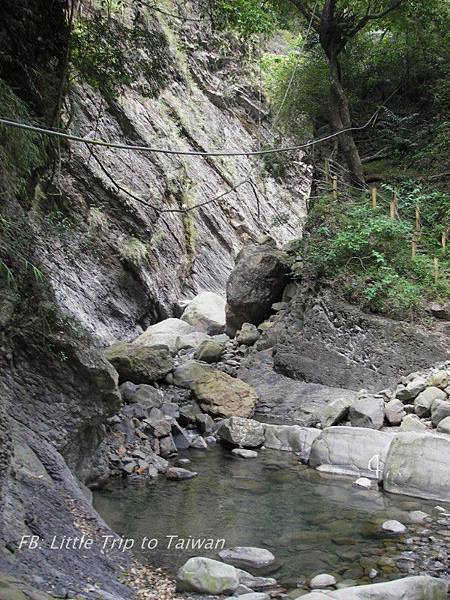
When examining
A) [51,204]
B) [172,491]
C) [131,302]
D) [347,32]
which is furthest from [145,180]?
[172,491]

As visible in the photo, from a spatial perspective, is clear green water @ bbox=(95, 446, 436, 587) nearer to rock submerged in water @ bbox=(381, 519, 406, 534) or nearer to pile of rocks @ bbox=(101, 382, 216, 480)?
rock submerged in water @ bbox=(381, 519, 406, 534)

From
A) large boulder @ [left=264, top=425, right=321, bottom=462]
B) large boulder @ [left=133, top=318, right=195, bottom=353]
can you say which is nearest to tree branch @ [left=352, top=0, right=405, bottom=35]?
large boulder @ [left=133, top=318, right=195, bottom=353]

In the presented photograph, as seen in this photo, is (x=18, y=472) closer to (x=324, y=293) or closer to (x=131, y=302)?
(x=324, y=293)

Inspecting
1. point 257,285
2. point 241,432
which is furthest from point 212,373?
point 257,285

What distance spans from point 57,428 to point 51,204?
4217 mm

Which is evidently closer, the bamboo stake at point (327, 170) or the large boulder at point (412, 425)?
the large boulder at point (412, 425)

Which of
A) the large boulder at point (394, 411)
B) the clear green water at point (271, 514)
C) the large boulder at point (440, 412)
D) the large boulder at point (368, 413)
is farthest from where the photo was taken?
the large boulder at point (394, 411)

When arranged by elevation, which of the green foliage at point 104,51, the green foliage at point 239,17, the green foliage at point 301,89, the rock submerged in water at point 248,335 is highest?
the green foliage at point 301,89

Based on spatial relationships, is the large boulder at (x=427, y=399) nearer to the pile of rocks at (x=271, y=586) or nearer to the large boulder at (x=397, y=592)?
the pile of rocks at (x=271, y=586)

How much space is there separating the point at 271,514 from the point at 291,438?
8.55 ft

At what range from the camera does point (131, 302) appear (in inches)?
752

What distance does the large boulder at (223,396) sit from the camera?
10070mm

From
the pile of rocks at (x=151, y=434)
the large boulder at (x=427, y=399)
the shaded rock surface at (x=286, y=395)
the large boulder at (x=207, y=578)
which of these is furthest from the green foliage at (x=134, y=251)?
the large boulder at (x=207, y=578)

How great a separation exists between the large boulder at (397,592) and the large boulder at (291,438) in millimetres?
4340
